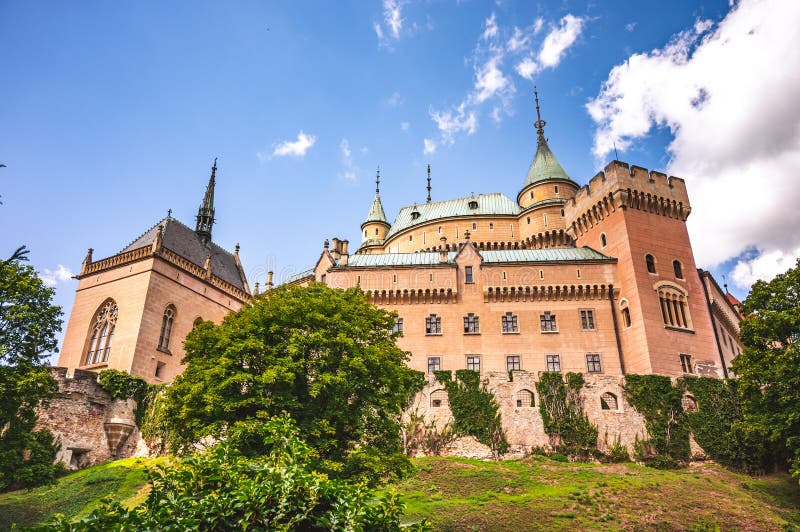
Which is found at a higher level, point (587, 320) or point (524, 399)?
point (587, 320)

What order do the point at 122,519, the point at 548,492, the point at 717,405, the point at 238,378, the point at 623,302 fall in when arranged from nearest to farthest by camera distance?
the point at 122,519
the point at 238,378
the point at 548,492
the point at 717,405
the point at 623,302

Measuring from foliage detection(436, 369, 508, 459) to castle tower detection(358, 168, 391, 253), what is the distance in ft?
108

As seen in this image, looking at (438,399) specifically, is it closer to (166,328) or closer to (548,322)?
(548,322)

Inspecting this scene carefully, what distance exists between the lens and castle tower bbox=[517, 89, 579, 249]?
2221 inches

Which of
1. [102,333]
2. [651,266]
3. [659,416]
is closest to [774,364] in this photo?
[659,416]

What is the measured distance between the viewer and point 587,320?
46281 millimetres

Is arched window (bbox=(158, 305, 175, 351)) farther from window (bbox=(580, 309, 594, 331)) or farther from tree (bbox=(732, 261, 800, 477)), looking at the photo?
tree (bbox=(732, 261, 800, 477))

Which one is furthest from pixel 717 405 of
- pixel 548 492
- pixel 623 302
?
pixel 548 492

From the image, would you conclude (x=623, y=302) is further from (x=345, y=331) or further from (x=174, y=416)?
(x=174, y=416)

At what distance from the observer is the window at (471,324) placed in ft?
153

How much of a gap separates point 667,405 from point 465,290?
59.7 ft

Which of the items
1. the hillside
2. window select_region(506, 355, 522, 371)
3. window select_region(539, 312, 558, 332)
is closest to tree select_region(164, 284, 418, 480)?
the hillside

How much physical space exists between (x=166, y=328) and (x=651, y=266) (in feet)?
134

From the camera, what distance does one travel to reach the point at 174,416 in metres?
22.8
